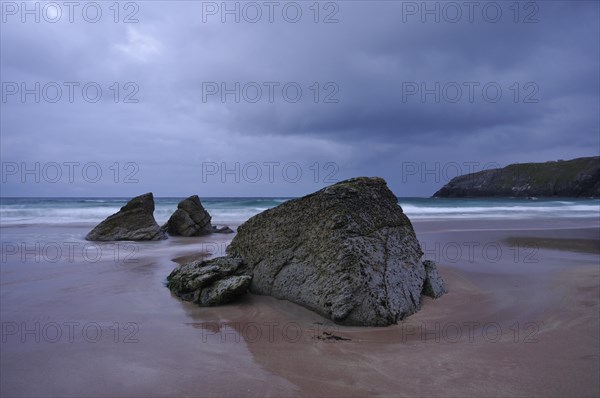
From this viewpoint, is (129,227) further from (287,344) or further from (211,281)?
(287,344)

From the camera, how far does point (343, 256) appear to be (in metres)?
5.25

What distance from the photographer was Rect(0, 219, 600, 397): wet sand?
11.1 ft

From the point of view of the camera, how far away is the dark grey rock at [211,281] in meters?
5.94

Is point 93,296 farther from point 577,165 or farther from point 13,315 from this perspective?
point 577,165

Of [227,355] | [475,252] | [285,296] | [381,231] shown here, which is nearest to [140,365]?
[227,355]

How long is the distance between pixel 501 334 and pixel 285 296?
2.83 metres

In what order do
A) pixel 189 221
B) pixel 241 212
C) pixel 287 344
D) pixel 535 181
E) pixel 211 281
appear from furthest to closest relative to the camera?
pixel 535 181 < pixel 241 212 < pixel 189 221 < pixel 211 281 < pixel 287 344

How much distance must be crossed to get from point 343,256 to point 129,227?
12.2 meters

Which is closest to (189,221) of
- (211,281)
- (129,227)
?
(129,227)

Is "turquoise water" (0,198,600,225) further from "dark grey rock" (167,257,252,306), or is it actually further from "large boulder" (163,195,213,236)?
"dark grey rock" (167,257,252,306)

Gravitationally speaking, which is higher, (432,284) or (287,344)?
(432,284)

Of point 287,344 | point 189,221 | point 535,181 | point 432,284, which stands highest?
point 535,181

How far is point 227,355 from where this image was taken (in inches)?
Result: 158

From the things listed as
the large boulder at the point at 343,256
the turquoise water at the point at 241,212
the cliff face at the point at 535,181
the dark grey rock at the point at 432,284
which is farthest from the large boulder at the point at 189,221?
the cliff face at the point at 535,181
